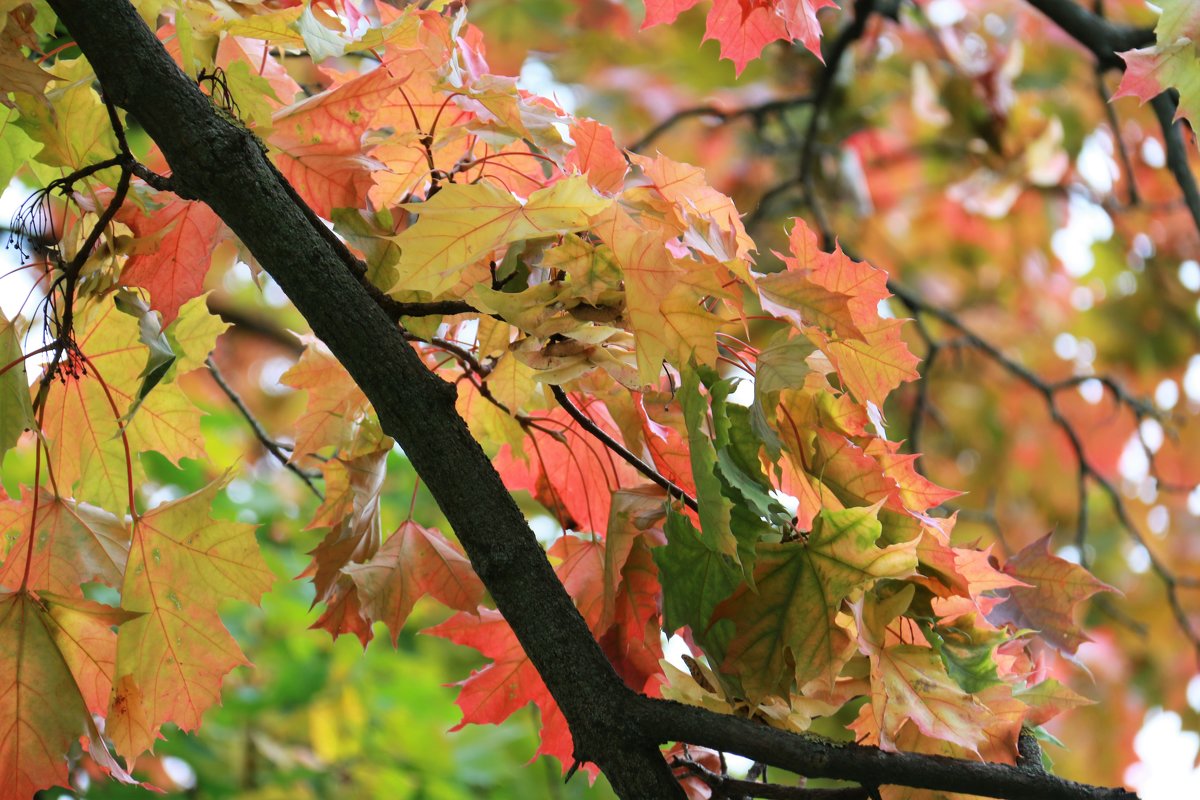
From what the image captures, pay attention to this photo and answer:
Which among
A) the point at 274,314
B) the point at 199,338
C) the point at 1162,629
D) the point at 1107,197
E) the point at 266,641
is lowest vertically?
the point at 1162,629

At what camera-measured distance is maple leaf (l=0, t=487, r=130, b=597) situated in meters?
0.92

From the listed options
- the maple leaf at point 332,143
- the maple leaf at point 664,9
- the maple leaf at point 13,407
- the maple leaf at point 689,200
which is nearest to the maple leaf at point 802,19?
the maple leaf at point 664,9

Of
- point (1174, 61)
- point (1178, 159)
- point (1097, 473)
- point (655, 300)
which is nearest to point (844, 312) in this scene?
point (655, 300)

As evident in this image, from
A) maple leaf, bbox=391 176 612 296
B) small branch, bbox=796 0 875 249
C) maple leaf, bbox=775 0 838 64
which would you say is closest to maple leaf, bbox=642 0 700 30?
maple leaf, bbox=775 0 838 64

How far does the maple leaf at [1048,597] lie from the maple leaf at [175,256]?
78 cm

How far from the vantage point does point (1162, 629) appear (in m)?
3.78

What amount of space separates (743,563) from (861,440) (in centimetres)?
17

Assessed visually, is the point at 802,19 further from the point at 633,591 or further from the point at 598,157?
the point at 633,591

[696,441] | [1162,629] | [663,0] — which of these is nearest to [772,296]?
[696,441]

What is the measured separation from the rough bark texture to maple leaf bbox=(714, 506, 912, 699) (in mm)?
63

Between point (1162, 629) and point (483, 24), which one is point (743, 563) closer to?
point (483, 24)

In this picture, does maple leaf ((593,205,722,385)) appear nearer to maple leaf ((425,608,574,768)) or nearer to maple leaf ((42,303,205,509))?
maple leaf ((425,608,574,768))

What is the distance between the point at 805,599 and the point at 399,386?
13.0 inches

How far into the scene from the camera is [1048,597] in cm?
99
